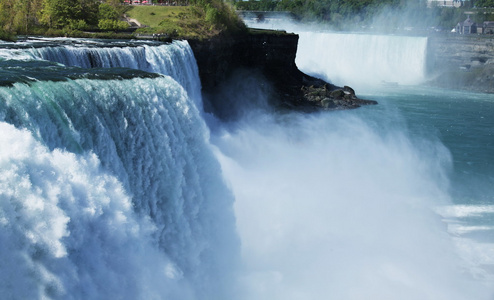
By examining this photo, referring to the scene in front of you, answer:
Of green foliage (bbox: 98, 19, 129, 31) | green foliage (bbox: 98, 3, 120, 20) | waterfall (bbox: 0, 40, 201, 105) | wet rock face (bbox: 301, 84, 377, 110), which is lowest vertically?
wet rock face (bbox: 301, 84, 377, 110)

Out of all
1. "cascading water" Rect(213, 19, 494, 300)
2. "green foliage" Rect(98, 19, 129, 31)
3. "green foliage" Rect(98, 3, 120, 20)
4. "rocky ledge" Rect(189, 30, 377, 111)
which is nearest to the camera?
"cascading water" Rect(213, 19, 494, 300)

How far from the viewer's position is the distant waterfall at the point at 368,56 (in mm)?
50578

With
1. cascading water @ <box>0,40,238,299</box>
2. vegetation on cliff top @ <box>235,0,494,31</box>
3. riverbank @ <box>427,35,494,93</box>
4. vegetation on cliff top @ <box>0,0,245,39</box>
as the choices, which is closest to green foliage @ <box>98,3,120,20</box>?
vegetation on cliff top @ <box>0,0,245,39</box>

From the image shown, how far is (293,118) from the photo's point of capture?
30.8m

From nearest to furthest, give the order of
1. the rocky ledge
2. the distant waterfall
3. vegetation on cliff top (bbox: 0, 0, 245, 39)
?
vegetation on cliff top (bbox: 0, 0, 245, 39), the rocky ledge, the distant waterfall

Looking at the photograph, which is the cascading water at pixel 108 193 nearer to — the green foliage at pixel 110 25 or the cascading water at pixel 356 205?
the cascading water at pixel 356 205

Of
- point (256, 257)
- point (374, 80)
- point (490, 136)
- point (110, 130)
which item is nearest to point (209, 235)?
point (256, 257)

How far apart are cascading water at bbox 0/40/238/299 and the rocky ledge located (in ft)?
53.5

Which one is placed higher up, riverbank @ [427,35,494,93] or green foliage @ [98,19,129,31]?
green foliage @ [98,19,129,31]

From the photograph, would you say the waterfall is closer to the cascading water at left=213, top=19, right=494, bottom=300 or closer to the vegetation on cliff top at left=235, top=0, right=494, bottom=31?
the cascading water at left=213, top=19, right=494, bottom=300

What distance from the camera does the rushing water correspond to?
8.44 metres

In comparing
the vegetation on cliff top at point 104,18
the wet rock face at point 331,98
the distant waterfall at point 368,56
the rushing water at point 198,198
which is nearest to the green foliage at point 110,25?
the vegetation on cliff top at point 104,18

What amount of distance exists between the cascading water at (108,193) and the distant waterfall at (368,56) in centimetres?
3670

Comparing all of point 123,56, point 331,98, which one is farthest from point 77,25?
point 331,98
